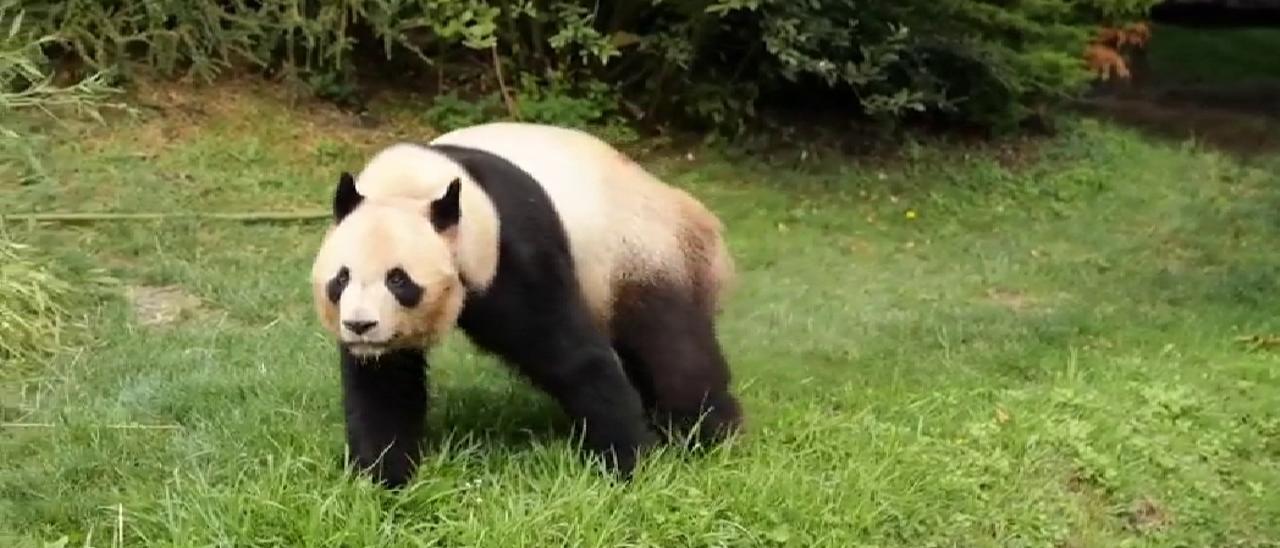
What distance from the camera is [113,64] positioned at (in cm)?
973

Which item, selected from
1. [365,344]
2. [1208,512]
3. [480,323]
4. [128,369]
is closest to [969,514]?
[1208,512]

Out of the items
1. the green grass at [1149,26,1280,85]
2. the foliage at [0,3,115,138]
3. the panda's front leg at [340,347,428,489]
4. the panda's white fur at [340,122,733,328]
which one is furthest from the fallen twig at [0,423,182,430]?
the green grass at [1149,26,1280,85]

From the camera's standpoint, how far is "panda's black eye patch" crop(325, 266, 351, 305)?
3.79 m

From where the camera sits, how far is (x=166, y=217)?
7973 mm

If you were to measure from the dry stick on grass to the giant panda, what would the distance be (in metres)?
3.68

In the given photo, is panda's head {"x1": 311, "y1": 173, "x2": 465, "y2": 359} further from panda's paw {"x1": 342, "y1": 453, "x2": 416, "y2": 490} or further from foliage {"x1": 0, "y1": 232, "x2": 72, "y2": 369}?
foliage {"x1": 0, "y1": 232, "x2": 72, "y2": 369}

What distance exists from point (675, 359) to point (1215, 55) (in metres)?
13.0

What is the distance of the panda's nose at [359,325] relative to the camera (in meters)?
3.71

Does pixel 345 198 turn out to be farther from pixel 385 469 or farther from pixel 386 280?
pixel 385 469

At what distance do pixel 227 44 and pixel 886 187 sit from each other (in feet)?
14.0

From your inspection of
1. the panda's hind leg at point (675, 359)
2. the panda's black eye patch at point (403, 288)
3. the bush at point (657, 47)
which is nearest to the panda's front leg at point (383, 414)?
the panda's black eye patch at point (403, 288)

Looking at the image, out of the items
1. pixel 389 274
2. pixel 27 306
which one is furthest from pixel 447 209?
pixel 27 306

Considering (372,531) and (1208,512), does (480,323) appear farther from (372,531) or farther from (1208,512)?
(1208,512)

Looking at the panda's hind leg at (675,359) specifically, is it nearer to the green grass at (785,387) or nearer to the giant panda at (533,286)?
the giant panda at (533,286)
